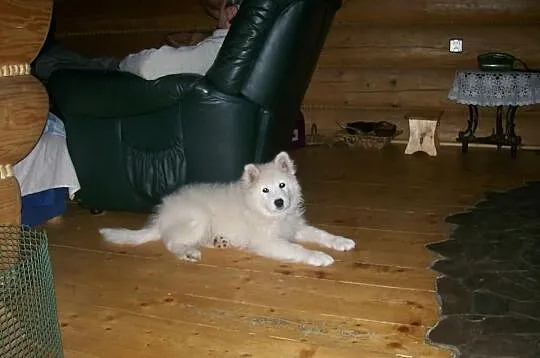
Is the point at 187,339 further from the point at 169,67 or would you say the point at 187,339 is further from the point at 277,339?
the point at 169,67

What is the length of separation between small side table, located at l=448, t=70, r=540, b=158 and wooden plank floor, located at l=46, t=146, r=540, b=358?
93cm

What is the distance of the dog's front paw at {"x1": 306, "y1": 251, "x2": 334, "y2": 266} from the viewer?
8.57 feet

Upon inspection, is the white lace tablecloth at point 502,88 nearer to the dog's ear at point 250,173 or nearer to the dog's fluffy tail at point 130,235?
the dog's ear at point 250,173

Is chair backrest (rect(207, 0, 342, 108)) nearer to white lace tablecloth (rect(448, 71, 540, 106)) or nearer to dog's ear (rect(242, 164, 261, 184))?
dog's ear (rect(242, 164, 261, 184))

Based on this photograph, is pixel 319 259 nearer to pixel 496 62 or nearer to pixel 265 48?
pixel 265 48

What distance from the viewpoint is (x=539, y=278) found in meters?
2.40

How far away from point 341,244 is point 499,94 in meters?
2.18

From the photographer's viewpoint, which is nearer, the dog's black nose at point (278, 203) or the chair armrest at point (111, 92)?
the dog's black nose at point (278, 203)

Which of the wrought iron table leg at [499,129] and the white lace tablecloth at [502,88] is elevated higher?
the white lace tablecloth at [502,88]

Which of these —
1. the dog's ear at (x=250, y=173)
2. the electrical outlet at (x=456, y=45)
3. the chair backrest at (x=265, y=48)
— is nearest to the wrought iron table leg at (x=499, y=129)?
the electrical outlet at (x=456, y=45)

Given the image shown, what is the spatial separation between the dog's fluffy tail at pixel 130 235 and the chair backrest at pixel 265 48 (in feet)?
2.46

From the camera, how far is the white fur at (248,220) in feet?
8.75

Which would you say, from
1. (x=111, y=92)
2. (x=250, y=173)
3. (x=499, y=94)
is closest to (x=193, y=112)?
(x=111, y=92)

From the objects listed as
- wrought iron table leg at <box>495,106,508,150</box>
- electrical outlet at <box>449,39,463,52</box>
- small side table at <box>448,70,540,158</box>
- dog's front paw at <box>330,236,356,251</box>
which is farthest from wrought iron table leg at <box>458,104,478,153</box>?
dog's front paw at <box>330,236,356,251</box>
